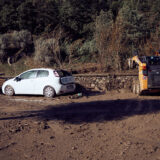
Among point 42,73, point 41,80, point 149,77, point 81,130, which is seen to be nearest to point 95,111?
point 81,130

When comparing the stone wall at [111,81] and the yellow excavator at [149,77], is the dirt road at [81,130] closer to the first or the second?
the yellow excavator at [149,77]

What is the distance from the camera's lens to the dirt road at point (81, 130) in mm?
6145

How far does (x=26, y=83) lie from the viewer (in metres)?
14.2

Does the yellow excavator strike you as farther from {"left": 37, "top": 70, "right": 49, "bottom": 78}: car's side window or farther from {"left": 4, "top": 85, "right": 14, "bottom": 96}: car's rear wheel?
{"left": 4, "top": 85, "right": 14, "bottom": 96}: car's rear wheel

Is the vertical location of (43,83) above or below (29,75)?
below

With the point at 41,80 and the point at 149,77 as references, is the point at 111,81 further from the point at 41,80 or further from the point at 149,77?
the point at 41,80

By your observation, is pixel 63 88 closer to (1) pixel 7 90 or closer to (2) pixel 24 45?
(1) pixel 7 90

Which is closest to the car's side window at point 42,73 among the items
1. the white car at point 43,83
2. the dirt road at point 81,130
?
the white car at point 43,83

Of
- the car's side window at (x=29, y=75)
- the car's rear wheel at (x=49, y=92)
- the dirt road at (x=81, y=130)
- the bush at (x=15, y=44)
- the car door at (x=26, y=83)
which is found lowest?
the dirt road at (x=81, y=130)

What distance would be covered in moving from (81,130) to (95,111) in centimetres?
240

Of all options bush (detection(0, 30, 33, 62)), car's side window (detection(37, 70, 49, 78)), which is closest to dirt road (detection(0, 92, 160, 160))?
car's side window (detection(37, 70, 49, 78))

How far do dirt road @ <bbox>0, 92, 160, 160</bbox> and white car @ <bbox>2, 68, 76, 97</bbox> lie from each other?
1.60 meters

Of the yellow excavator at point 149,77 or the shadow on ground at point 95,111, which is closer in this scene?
the shadow on ground at point 95,111

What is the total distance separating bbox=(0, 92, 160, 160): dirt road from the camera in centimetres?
614
